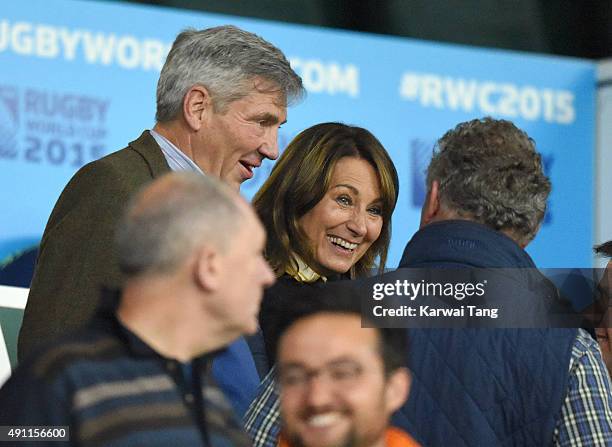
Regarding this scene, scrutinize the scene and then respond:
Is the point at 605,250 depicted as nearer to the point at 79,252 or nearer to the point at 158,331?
the point at 79,252

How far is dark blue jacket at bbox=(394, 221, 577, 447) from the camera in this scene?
229cm

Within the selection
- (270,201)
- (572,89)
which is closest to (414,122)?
(572,89)

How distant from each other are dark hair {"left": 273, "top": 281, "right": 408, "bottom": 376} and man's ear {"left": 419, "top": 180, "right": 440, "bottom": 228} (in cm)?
54

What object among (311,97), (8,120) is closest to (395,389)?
(8,120)

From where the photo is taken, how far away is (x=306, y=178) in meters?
3.34

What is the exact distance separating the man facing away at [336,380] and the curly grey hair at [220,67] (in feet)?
3.54

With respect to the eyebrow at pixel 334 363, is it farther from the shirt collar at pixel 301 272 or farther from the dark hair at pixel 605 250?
the dark hair at pixel 605 250

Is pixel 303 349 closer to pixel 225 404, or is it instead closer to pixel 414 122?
pixel 225 404

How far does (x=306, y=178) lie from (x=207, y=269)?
1.61m

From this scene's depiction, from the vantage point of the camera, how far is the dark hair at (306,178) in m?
3.28

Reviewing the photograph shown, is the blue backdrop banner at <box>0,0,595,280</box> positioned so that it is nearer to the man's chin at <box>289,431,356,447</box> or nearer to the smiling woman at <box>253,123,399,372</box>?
the smiling woman at <box>253,123,399,372</box>

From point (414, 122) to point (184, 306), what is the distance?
4867mm

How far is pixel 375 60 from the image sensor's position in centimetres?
639

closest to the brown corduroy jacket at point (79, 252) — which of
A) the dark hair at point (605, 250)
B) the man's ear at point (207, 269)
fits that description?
the man's ear at point (207, 269)
